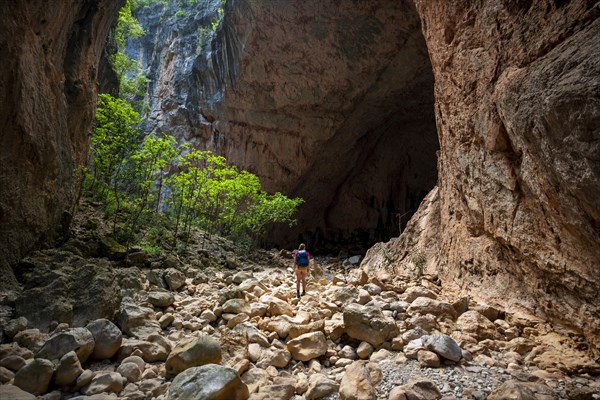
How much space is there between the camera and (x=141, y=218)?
1027 cm

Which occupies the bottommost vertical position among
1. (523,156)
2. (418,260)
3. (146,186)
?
(418,260)

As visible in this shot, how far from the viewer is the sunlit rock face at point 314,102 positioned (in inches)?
671

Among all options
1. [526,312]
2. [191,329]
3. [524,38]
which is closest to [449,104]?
[524,38]

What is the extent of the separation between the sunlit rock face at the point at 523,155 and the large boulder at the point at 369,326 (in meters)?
2.06

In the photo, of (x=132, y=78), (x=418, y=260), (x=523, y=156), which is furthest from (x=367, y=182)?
(x=523, y=156)

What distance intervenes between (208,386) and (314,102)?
17.5 meters

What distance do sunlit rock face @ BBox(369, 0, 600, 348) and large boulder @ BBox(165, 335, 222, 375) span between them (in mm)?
3926

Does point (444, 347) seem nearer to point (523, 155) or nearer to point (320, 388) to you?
point (320, 388)

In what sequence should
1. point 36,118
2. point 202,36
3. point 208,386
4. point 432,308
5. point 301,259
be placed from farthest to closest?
point 202,36 < point 301,259 < point 36,118 < point 432,308 < point 208,386

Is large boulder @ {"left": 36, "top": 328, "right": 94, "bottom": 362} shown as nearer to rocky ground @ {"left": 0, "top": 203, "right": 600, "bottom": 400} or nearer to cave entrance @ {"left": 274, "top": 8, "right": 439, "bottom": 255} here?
rocky ground @ {"left": 0, "top": 203, "right": 600, "bottom": 400}

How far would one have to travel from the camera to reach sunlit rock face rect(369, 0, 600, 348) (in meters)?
3.46

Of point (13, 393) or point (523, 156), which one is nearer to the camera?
point (13, 393)

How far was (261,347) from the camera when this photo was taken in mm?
3877

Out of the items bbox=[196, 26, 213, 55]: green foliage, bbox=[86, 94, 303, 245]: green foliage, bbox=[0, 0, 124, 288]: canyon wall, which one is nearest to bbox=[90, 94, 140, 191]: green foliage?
bbox=[86, 94, 303, 245]: green foliage
